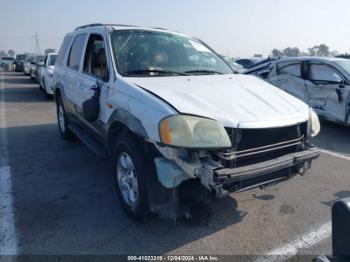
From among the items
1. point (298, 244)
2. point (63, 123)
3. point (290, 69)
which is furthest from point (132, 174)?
point (290, 69)

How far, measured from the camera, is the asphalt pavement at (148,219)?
2.93m

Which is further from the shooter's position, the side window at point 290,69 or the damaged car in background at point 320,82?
the side window at point 290,69

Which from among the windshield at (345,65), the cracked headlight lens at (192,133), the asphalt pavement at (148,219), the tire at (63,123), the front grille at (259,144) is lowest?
the asphalt pavement at (148,219)

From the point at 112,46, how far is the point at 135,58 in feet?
1.10

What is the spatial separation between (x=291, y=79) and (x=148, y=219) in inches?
246

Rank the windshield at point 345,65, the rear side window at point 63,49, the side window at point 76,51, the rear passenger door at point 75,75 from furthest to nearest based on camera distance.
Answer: the windshield at point 345,65
the rear side window at point 63,49
the side window at point 76,51
the rear passenger door at point 75,75

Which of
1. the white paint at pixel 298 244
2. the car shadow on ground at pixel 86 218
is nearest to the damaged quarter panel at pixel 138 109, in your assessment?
the car shadow on ground at pixel 86 218

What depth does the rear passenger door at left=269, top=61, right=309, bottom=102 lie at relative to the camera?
7.85m

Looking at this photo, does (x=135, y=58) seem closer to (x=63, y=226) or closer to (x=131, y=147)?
(x=131, y=147)

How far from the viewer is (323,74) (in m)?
7.53

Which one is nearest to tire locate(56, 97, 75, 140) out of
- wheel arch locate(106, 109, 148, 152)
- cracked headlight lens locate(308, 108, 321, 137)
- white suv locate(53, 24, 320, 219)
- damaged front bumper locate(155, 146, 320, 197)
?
white suv locate(53, 24, 320, 219)

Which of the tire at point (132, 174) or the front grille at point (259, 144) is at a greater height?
the front grille at point (259, 144)

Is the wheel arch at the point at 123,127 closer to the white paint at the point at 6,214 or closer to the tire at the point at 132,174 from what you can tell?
the tire at the point at 132,174

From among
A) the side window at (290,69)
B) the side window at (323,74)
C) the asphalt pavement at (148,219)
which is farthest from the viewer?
the side window at (290,69)
